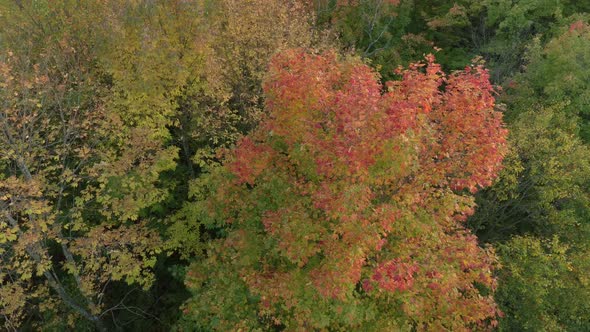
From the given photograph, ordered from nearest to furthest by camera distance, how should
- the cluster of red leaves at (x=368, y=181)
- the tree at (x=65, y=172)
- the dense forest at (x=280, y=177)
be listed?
the cluster of red leaves at (x=368, y=181)
the dense forest at (x=280, y=177)
the tree at (x=65, y=172)

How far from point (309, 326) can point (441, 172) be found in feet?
20.9

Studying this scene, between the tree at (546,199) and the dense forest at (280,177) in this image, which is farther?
the tree at (546,199)

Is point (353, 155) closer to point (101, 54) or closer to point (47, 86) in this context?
point (47, 86)

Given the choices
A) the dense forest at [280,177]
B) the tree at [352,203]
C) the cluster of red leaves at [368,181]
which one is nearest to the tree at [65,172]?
the dense forest at [280,177]

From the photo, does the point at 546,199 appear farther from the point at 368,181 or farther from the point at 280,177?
the point at 280,177

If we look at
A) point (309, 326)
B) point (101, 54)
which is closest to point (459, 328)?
point (309, 326)

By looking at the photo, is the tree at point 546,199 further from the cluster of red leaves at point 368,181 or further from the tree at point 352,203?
the tree at point 352,203

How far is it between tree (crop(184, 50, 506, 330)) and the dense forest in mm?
76

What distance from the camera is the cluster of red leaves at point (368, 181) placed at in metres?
10.3

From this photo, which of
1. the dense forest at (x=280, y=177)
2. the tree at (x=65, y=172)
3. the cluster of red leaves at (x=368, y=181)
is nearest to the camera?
the cluster of red leaves at (x=368, y=181)

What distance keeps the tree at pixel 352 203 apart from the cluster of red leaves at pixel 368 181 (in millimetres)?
44

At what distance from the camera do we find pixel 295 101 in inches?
472

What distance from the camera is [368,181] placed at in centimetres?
1077

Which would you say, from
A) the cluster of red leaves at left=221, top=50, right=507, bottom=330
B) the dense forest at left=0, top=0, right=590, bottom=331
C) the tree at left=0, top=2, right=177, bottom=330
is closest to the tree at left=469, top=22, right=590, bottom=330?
the dense forest at left=0, top=0, right=590, bottom=331
